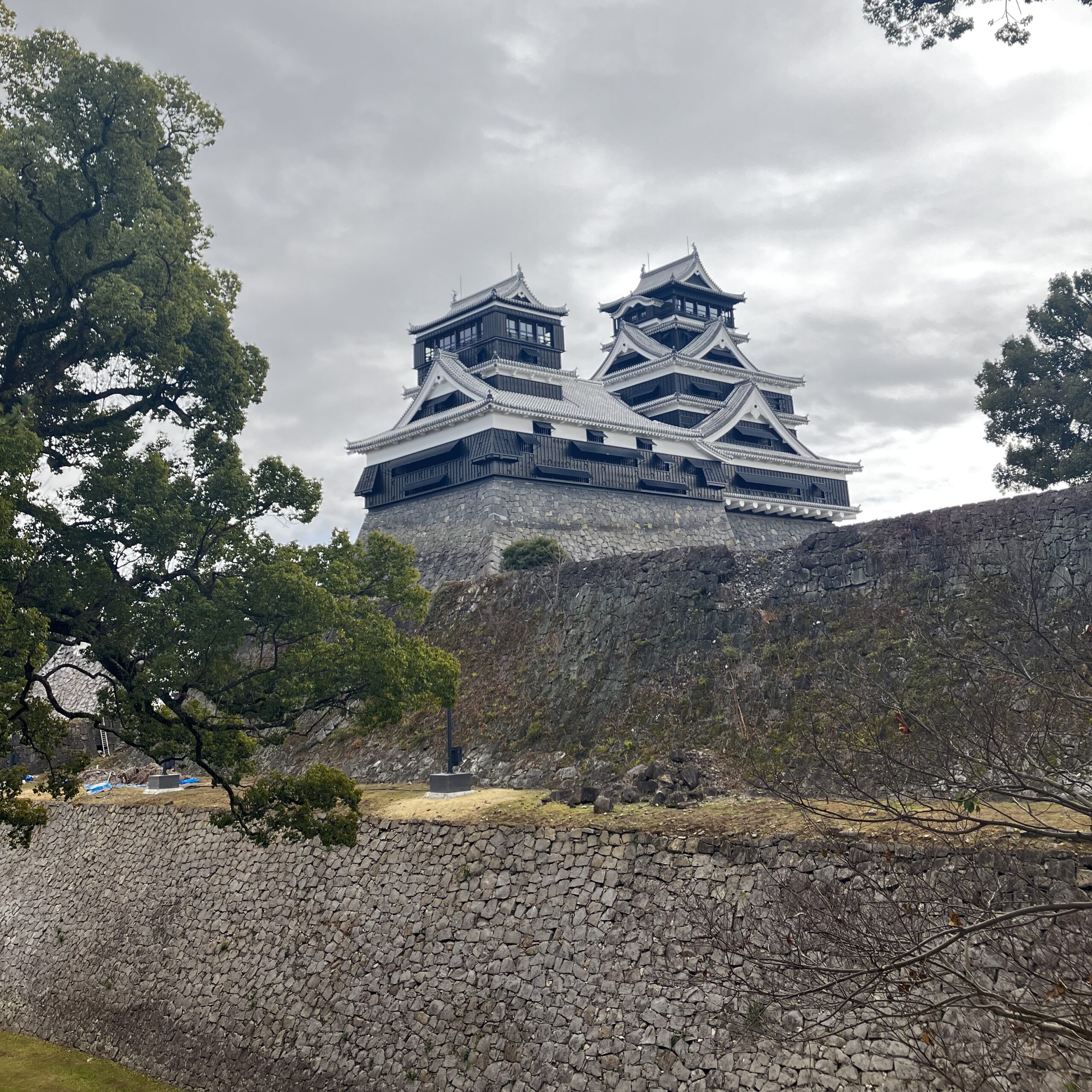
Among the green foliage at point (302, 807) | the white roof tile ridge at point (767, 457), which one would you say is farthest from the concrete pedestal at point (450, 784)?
the white roof tile ridge at point (767, 457)

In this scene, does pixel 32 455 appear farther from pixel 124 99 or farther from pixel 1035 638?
pixel 1035 638

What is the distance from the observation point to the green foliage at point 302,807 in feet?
39.3

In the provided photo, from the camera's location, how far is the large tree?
11.3 m

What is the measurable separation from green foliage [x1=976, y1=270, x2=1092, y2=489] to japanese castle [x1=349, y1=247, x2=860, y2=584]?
40.1ft

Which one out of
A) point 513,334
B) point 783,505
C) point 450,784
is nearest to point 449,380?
point 513,334

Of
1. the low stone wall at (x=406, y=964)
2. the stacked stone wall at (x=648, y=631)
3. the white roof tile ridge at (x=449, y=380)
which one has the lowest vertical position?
the low stone wall at (x=406, y=964)

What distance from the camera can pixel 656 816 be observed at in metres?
12.5

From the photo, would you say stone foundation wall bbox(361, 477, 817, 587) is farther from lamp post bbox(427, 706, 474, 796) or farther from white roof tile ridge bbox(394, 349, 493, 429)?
lamp post bbox(427, 706, 474, 796)

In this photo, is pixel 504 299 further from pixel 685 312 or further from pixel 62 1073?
pixel 62 1073

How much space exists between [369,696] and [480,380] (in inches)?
912

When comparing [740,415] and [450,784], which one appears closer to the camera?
[450,784]

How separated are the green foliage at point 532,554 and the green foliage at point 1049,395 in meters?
11.7

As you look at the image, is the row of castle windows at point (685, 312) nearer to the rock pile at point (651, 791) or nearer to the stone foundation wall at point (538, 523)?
the stone foundation wall at point (538, 523)

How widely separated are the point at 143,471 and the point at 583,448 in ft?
75.9
